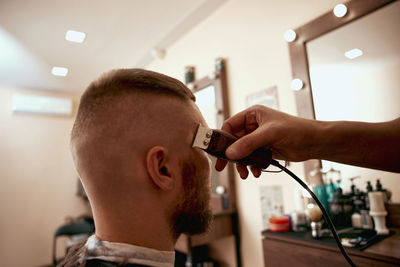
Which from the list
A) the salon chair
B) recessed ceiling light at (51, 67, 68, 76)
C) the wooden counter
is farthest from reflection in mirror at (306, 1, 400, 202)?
recessed ceiling light at (51, 67, 68, 76)

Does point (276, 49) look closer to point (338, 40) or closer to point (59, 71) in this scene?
point (338, 40)

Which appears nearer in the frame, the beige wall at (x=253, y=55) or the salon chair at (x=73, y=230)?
the beige wall at (x=253, y=55)

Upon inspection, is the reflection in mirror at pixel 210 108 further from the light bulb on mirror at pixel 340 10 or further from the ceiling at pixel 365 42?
the light bulb on mirror at pixel 340 10

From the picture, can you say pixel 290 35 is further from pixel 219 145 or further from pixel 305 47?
pixel 219 145

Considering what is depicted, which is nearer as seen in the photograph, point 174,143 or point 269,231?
point 174,143

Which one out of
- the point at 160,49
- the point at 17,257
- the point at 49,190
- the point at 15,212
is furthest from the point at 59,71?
the point at 17,257

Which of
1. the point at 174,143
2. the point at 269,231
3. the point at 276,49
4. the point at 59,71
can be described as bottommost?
the point at 269,231

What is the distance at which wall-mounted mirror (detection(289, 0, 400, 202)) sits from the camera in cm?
123

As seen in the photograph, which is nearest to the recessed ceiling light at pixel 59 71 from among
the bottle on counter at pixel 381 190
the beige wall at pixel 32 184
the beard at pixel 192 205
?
the beige wall at pixel 32 184

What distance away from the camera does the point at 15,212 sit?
3541 mm

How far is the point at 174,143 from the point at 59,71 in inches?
127

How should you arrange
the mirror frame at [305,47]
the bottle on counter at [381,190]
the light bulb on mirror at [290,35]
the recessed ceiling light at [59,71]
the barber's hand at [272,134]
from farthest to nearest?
the recessed ceiling light at [59,71] < the light bulb on mirror at [290,35] < the mirror frame at [305,47] < the bottle on counter at [381,190] < the barber's hand at [272,134]

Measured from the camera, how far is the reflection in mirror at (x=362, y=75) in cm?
122

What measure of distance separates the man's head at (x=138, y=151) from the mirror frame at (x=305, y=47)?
A: 993mm
